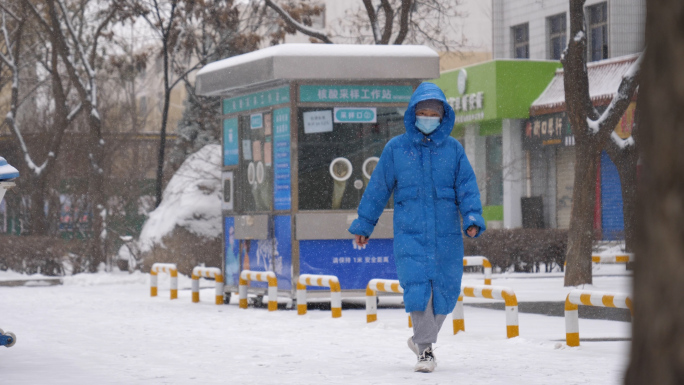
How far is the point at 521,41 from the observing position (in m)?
34.6

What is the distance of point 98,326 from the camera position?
35.6 ft

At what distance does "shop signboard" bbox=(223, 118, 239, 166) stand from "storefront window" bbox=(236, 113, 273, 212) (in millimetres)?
132

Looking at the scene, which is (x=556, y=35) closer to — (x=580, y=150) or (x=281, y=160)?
(x=580, y=150)

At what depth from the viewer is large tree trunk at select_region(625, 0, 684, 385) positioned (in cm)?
145

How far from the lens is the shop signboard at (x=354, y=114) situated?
12703mm

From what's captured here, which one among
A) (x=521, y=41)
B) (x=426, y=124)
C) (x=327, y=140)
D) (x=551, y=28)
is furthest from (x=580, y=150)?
(x=521, y=41)

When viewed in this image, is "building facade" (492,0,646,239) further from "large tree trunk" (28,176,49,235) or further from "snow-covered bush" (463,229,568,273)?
"large tree trunk" (28,176,49,235)

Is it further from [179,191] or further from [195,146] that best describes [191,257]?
[195,146]

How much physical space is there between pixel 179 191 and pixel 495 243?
5.87 metres

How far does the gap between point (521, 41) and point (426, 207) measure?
2842 centimetres

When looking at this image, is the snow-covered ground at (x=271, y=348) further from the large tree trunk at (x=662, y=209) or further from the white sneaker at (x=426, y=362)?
the large tree trunk at (x=662, y=209)

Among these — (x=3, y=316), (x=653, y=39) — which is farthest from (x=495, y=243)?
(x=653, y=39)

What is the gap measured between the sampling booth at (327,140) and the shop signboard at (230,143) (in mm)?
1012

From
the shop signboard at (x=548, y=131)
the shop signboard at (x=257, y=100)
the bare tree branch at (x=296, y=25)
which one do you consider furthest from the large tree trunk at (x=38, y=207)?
the shop signboard at (x=548, y=131)
